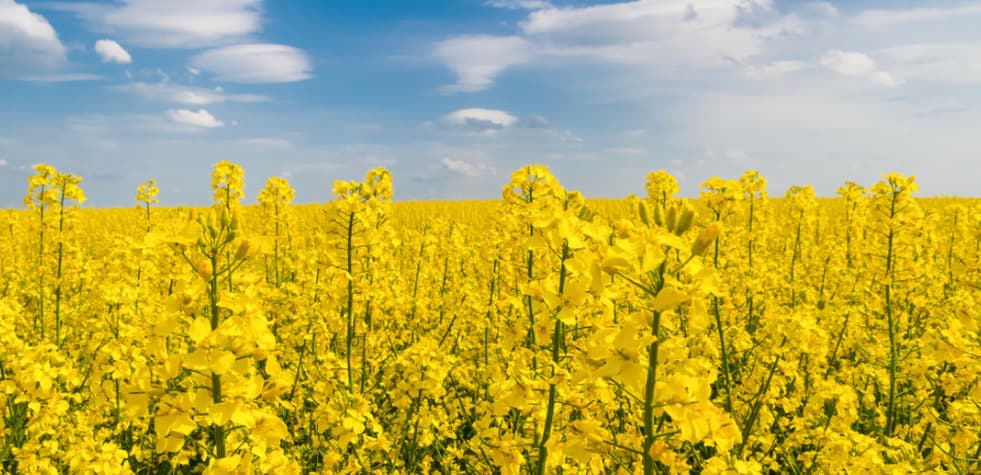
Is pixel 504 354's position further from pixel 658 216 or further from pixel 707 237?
pixel 707 237

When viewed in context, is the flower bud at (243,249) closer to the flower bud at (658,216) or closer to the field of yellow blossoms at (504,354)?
the field of yellow blossoms at (504,354)

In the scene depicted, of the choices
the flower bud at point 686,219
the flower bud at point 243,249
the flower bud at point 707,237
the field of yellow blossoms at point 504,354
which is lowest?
the field of yellow blossoms at point 504,354

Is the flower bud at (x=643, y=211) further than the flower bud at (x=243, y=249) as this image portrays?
No

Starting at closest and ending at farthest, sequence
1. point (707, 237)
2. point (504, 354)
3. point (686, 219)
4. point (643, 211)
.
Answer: point (707, 237) → point (686, 219) → point (643, 211) → point (504, 354)

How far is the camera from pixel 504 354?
4.73 metres

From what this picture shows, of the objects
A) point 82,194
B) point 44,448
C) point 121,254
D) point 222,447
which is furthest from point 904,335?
point 82,194

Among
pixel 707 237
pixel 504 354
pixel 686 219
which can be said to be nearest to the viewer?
pixel 707 237

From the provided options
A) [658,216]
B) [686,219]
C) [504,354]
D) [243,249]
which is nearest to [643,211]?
[658,216]

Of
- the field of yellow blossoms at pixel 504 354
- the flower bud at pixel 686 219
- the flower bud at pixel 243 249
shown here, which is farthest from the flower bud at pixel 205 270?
the flower bud at pixel 686 219

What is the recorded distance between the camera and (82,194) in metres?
6.73

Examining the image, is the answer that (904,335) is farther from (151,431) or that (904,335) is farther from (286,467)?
(151,431)

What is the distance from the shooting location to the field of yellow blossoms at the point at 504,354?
215 cm

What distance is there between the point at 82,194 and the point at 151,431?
2960 millimetres

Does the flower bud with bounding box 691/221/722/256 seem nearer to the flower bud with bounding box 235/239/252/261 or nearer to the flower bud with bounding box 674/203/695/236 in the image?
the flower bud with bounding box 674/203/695/236
